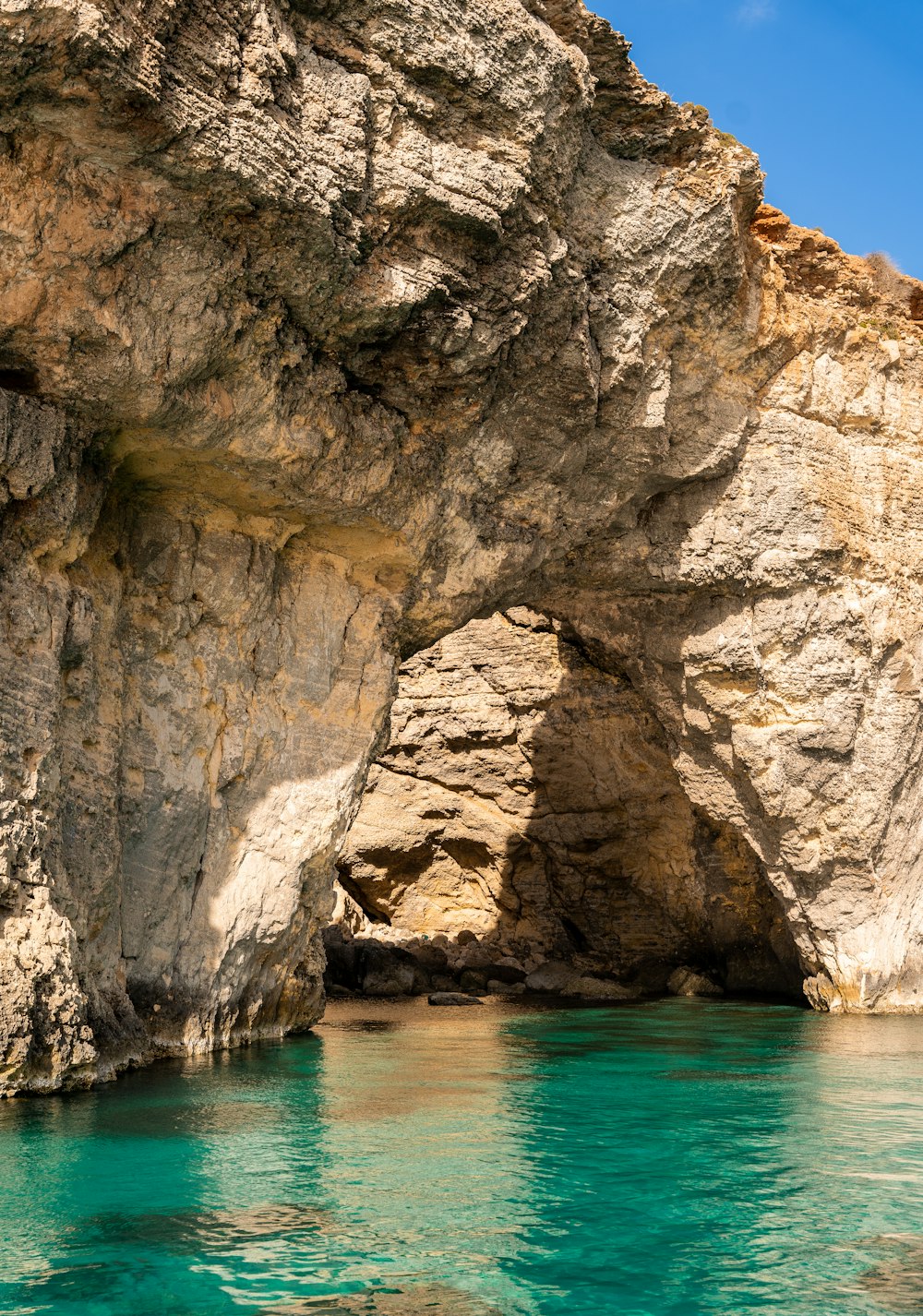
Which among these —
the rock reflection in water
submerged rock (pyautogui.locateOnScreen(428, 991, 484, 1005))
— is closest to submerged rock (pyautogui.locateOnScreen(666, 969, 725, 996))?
submerged rock (pyautogui.locateOnScreen(428, 991, 484, 1005))

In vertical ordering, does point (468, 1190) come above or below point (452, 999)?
above

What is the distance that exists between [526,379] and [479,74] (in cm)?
319

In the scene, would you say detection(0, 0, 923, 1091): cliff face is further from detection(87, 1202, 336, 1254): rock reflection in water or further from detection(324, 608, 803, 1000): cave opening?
detection(324, 608, 803, 1000): cave opening

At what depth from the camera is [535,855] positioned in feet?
83.7

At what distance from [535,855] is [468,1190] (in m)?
18.1

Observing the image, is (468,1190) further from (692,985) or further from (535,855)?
(535,855)

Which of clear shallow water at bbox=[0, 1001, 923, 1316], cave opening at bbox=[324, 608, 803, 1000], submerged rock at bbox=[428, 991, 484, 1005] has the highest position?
cave opening at bbox=[324, 608, 803, 1000]

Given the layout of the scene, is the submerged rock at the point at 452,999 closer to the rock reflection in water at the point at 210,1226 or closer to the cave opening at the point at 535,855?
the cave opening at the point at 535,855

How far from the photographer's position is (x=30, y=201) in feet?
31.6

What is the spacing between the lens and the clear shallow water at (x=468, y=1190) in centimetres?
571

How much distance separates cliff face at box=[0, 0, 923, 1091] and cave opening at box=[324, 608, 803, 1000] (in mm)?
4301

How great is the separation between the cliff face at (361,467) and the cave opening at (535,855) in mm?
4301

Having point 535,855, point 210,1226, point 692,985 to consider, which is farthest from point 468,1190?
point 535,855

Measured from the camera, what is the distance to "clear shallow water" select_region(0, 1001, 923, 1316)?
571 centimetres
